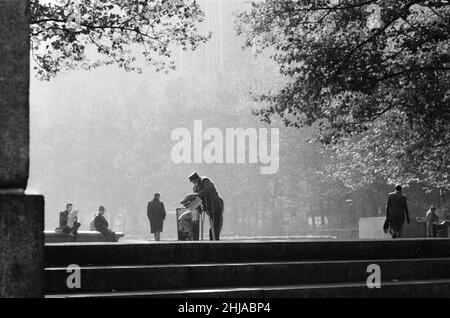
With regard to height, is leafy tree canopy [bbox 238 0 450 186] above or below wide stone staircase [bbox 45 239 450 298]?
above

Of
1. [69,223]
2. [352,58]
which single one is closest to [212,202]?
[352,58]

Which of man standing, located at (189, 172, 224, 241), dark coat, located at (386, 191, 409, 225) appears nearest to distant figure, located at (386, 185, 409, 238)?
dark coat, located at (386, 191, 409, 225)

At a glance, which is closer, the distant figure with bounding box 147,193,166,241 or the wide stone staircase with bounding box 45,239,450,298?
the wide stone staircase with bounding box 45,239,450,298

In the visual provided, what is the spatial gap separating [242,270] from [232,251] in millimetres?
902

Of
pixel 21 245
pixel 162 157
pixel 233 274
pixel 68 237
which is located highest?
pixel 162 157

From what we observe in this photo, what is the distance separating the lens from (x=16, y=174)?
4.06 metres

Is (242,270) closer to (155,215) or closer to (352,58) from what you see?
(352,58)

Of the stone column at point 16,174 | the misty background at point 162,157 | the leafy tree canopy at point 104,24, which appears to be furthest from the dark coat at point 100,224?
the misty background at point 162,157

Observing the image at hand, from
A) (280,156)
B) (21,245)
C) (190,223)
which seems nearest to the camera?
(21,245)

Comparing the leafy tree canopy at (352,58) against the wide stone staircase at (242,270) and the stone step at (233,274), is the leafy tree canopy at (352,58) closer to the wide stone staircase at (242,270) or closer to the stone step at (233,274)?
the wide stone staircase at (242,270)

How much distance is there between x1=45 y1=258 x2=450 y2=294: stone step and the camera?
8008 mm

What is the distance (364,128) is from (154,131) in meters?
47.6

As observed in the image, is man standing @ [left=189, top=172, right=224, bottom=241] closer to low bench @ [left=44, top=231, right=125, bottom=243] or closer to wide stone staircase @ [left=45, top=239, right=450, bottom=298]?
wide stone staircase @ [left=45, top=239, right=450, bottom=298]

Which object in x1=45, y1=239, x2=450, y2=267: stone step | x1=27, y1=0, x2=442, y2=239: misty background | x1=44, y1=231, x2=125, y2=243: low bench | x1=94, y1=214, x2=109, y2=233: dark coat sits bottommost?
x1=44, y1=231, x2=125, y2=243: low bench
